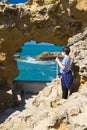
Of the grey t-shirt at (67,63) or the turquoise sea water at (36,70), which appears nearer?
the grey t-shirt at (67,63)

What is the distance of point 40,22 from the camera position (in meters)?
15.5

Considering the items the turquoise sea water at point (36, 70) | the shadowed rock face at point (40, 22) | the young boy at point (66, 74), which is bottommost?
the turquoise sea water at point (36, 70)

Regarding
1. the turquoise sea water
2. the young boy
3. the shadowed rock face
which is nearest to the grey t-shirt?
the young boy

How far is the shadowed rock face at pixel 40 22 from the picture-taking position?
1494cm

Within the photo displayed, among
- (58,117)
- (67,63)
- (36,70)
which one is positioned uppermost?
(58,117)

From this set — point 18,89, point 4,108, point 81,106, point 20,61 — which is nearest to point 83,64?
point 81,106

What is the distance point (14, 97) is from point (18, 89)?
6.88 feet

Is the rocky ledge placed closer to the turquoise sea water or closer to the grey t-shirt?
the grey t-shirt

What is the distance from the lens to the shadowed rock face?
14.9 meters

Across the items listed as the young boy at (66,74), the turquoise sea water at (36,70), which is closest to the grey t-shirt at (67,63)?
the young boy at (66,74)

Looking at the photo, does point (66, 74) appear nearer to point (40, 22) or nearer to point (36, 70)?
point (40, 22)

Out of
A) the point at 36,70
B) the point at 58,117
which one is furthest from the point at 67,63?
the point at 36,70

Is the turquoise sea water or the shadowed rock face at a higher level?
the shadowed rock face

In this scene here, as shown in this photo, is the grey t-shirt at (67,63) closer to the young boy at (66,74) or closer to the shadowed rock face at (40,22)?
the young boy at (66,74)
